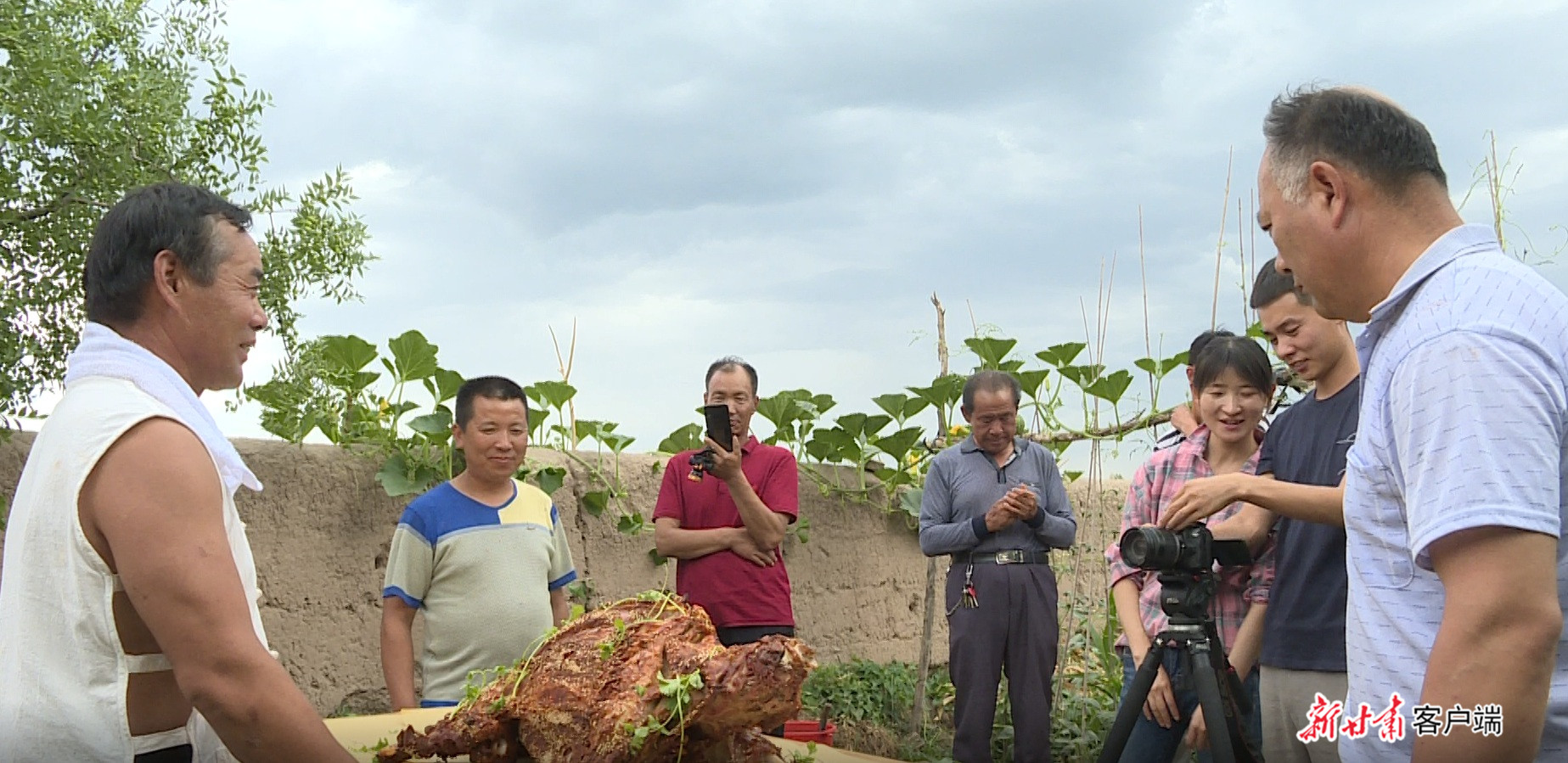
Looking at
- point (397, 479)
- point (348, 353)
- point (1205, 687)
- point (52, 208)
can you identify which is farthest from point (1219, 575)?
point (52, 208)

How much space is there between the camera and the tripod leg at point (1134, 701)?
2922 millimetres

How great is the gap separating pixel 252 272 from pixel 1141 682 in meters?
2.21

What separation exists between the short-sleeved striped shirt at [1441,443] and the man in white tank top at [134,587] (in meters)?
1.42

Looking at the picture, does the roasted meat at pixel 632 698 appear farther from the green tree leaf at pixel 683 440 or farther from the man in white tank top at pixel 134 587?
the green tree leaf at pixel 683 440

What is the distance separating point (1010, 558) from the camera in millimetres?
5004

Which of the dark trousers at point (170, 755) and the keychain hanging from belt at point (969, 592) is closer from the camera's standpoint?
the dark trousers at point (170, 755)

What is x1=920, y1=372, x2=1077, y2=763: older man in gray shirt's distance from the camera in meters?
4.98

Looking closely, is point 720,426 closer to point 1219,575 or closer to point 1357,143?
point 1219,575

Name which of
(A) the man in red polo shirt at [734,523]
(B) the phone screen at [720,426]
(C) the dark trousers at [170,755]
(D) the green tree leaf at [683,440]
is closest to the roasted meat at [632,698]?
(C) the dark trousers at [170,755]

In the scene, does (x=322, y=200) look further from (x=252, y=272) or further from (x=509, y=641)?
(x=252, y=272)

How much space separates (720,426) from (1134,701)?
2.14 m

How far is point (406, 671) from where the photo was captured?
12.2 feet

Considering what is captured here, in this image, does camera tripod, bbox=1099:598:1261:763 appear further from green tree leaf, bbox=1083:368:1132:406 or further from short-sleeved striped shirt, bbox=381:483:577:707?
green tree leaf, bbox=1083:368:1132:406

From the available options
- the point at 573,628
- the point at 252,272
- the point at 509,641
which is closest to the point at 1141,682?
the point at 573,628
